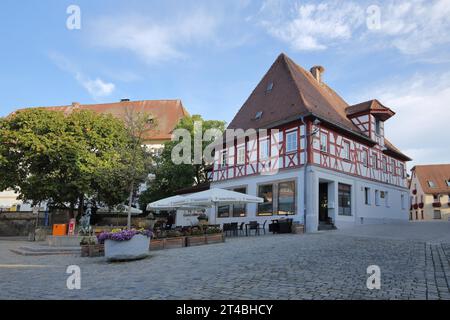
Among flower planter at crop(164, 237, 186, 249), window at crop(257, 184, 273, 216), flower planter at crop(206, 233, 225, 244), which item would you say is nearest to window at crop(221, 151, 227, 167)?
window at crop(257, 184, 273, 216)

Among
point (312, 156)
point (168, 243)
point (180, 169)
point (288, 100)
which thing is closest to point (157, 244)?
point (168, 243)

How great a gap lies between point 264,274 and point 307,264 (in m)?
1.46

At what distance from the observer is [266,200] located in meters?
24.0

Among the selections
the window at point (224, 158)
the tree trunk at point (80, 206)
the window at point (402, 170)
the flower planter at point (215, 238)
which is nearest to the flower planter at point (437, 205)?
the window at point (402, 170)

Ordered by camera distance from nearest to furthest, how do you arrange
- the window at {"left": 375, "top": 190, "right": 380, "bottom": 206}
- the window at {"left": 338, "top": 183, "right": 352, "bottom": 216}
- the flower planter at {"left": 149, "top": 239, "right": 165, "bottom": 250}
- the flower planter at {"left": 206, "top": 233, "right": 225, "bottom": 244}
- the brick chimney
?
1. the flower planter at {"left": 149, "top": 239, "right": 165, "bottom": 250}
2. the flower planter at {"left": 206, "top": 233, "right": 225, "bottom": 244}
3. the window at {"left": 338, "top": 183, "right": 352, "bottom": 216}
4. the window at {"left": 375, "top": 190, "right": 380, "bottom": 206}
5. the brick chimney

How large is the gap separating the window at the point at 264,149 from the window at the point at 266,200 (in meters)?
1.90

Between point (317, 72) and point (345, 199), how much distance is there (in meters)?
11.6

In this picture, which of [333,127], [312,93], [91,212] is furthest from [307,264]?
[91,212]

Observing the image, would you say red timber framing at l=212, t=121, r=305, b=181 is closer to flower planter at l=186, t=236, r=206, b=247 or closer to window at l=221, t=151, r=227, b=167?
window at l=221, t=151, r=227, b=167

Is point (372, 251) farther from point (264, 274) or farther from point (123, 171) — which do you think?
point (123, 171)

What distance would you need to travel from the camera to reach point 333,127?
923 inches

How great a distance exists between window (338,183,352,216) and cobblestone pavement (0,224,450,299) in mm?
11523

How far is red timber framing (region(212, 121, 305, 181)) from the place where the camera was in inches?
880

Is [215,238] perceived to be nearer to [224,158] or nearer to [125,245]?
[125,245]
